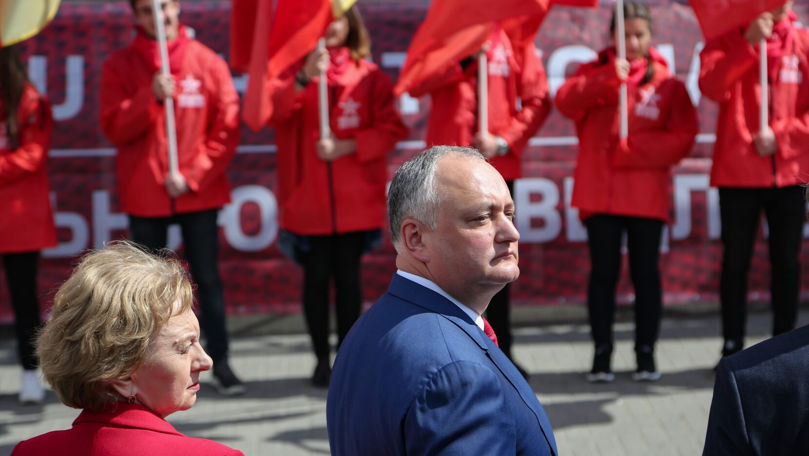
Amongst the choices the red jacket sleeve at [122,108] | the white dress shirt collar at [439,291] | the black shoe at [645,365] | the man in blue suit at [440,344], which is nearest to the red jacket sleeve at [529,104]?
the black shoe at [645,365]

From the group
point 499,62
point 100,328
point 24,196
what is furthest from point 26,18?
point 100,328

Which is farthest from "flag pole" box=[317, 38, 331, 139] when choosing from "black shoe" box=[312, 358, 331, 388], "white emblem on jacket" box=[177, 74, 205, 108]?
"black shoe" box=[312, 358, 331, 388]

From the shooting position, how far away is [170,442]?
212 cm

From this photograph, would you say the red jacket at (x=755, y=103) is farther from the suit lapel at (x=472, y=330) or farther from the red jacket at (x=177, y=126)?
the suit lapel at (x=472, y=330)

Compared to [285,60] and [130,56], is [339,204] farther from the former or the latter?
[130,56]

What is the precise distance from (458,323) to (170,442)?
64 centimetres

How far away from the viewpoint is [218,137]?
19.7 feet

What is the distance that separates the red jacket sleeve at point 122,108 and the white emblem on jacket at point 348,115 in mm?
1008

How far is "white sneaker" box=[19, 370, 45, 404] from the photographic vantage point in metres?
5.90

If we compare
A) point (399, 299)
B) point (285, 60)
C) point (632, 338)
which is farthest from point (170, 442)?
point (632, 338)

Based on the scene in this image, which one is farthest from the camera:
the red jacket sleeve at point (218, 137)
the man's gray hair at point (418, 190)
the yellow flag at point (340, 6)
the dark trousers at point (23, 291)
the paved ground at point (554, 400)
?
the dark trousers at point (23, 291)

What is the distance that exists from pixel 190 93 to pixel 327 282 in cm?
131

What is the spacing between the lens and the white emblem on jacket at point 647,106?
5945 mm

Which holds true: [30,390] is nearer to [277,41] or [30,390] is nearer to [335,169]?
[335,169]
